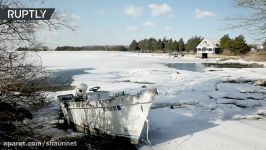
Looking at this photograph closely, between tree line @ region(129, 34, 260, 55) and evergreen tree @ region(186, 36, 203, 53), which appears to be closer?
tree line @ region(129, 34, 260, 55)

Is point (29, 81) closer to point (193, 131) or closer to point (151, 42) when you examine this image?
point (193, 131)

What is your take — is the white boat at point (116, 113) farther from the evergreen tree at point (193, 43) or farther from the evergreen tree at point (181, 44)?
the evergreen tree at point (181, 44)

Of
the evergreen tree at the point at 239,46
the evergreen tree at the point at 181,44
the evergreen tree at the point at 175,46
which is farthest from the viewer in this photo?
the evergreen tree at the point at 181,44

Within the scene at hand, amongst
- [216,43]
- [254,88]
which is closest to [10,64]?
[254,88]

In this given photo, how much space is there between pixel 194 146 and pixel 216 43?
90393 mm

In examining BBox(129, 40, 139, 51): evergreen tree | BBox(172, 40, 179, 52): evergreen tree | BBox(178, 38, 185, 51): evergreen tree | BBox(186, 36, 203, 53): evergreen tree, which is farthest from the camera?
BBox(129, 40, 139, 51): evergreen tree

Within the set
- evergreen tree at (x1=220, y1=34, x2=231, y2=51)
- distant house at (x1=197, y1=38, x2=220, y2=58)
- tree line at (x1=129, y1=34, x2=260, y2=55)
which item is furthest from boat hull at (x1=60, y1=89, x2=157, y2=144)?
distant house at (x1=197, y1=38, x2=220, y2=58)

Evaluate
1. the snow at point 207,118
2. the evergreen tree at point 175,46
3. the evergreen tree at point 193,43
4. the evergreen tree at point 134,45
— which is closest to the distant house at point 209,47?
the evergreen tree at point 193,43

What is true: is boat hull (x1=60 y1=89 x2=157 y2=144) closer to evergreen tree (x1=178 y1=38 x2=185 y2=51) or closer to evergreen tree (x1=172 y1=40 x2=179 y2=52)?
evergreen tree (x1=172 y1=40 x2=179 y2=52)

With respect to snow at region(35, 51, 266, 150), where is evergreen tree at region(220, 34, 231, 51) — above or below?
→ above

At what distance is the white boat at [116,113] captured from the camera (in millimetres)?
10602

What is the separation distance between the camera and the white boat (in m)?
10.6

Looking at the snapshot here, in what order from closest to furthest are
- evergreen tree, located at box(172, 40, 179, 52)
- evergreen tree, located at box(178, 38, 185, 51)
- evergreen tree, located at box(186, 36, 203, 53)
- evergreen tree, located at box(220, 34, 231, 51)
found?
1. evergreen tree, located at box(220, 34, 231, 51)
2. evergreen tree, located at box(186, 36, 203, 53)
3. evergreen tree, located at box(172, 40, 179, 52)
4. evergreen tree, located at box(178, 38, 185, 51)

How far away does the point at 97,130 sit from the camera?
11.6m
